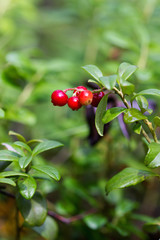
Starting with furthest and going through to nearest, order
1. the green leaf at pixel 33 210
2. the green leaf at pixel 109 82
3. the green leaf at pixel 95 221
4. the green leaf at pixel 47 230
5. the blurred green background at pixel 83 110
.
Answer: the blurred green background at pixel 83 110 → the green leaf at pixel 95 221 → the green leaf at pixel 47 230 → the green leaf at pixel 33 210 → the green leaf at pixel 109 82

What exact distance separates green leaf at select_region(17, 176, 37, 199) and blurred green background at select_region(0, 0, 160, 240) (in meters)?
0.37

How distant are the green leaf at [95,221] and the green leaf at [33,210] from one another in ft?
0.92

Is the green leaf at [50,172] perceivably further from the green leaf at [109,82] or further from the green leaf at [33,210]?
the green leaf at [109,82]

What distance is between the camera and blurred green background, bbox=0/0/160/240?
3.59 ft

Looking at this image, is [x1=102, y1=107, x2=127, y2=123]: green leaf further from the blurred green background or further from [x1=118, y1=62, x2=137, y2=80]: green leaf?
the blurred green background

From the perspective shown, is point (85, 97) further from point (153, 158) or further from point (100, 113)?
point (153, 158)

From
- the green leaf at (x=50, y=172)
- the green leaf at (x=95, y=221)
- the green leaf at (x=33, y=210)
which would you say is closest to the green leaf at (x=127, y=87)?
the green leaf at (x=50, y=172)

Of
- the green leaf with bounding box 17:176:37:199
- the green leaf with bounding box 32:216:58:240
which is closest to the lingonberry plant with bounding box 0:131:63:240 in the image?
the green leaf with bounding box 17:176:37:199

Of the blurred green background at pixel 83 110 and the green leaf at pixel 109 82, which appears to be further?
the blurred green background at pixel 83 110

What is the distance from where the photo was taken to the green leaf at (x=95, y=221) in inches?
35.8

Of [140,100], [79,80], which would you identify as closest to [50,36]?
[79,80]

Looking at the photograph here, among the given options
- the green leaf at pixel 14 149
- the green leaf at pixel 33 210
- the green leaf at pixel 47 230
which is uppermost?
the green leaf at pixel 14 149

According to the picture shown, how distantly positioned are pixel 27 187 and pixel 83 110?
0.98 metres

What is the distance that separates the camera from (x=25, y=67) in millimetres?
1204
